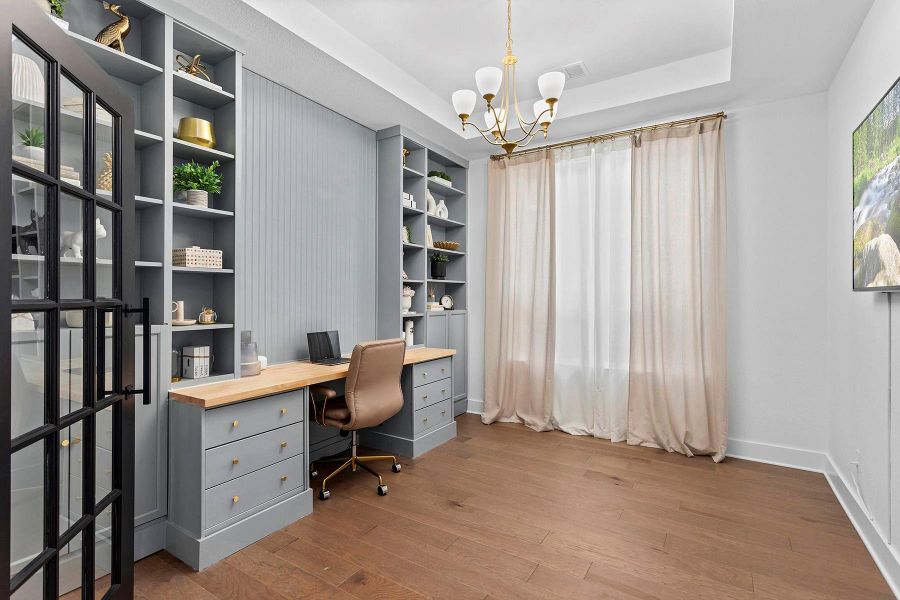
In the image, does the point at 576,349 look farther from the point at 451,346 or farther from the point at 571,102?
the point at 571,102

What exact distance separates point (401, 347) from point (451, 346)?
1759mm

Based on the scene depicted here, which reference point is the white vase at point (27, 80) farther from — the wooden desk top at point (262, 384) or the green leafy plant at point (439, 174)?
the green leafy plant at point (439, 174)

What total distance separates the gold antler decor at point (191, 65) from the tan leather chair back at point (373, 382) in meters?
1.85

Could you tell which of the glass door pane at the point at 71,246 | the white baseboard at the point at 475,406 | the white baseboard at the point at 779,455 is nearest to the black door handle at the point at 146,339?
the glass door pane at the point at 71,246

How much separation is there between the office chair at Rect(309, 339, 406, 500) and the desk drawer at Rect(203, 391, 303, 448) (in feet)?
0.89

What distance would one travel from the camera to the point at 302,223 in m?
3.29

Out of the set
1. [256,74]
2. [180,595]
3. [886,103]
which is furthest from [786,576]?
[256,74]

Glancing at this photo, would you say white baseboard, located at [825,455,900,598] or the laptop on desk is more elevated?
the laptop on desk

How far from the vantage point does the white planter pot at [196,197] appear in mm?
2436

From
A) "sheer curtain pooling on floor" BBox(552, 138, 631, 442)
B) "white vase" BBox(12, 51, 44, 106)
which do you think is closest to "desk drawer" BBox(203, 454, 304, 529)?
"white vase" BBox(12, 51, 44, 106)

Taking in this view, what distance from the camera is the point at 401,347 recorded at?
9.54 ft

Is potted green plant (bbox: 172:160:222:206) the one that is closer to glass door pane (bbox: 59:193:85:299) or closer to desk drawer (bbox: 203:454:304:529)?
glass door pane (bbox: 59:193:85:299)

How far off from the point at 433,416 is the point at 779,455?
2.71 meters

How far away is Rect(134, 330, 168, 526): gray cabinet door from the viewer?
7.03ft
